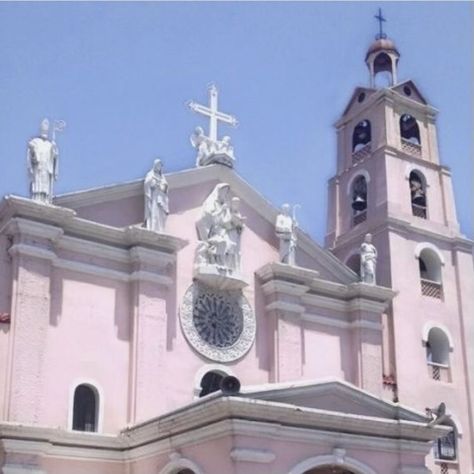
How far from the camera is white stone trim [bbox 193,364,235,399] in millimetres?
19547

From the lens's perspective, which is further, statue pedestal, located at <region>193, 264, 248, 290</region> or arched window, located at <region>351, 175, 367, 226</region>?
arched window, located at <region>351, 175, 367, 226</region>

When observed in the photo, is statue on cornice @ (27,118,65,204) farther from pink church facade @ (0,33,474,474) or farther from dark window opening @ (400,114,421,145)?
dark window opening @ (400,114,421,145)

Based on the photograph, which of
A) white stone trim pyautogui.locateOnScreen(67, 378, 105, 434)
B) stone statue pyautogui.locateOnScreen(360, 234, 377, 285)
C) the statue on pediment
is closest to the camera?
white stone trim pyautogui.locateOnScreen(67, 378, 105, 434)

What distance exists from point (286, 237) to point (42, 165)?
6080 millimetres

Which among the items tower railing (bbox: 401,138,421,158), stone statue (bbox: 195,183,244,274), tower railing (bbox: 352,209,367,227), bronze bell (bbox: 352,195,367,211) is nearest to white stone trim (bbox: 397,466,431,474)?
stone statue (bbox: 195,183,244,274)

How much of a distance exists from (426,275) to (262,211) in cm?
562

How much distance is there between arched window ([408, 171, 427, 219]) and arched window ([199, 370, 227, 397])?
8408 millimetres

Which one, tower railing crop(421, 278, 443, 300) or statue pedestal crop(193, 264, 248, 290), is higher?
tower railing crop(421, 278, 443, 300)

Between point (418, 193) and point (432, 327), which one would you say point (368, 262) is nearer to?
point (432, 327)

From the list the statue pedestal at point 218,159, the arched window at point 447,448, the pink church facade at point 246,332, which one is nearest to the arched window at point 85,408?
the pink church facade at point 246,332

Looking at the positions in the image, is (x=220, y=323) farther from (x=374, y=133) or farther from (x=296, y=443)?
(x=374, y=133)

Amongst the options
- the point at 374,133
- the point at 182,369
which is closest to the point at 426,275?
the point at 374,133

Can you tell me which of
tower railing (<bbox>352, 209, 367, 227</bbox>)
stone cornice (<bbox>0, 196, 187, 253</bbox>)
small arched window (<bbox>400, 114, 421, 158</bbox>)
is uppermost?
small arched window (<bbox>400, 114, 421, 158</bbox>)

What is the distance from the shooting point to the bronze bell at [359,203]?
85.7ft
